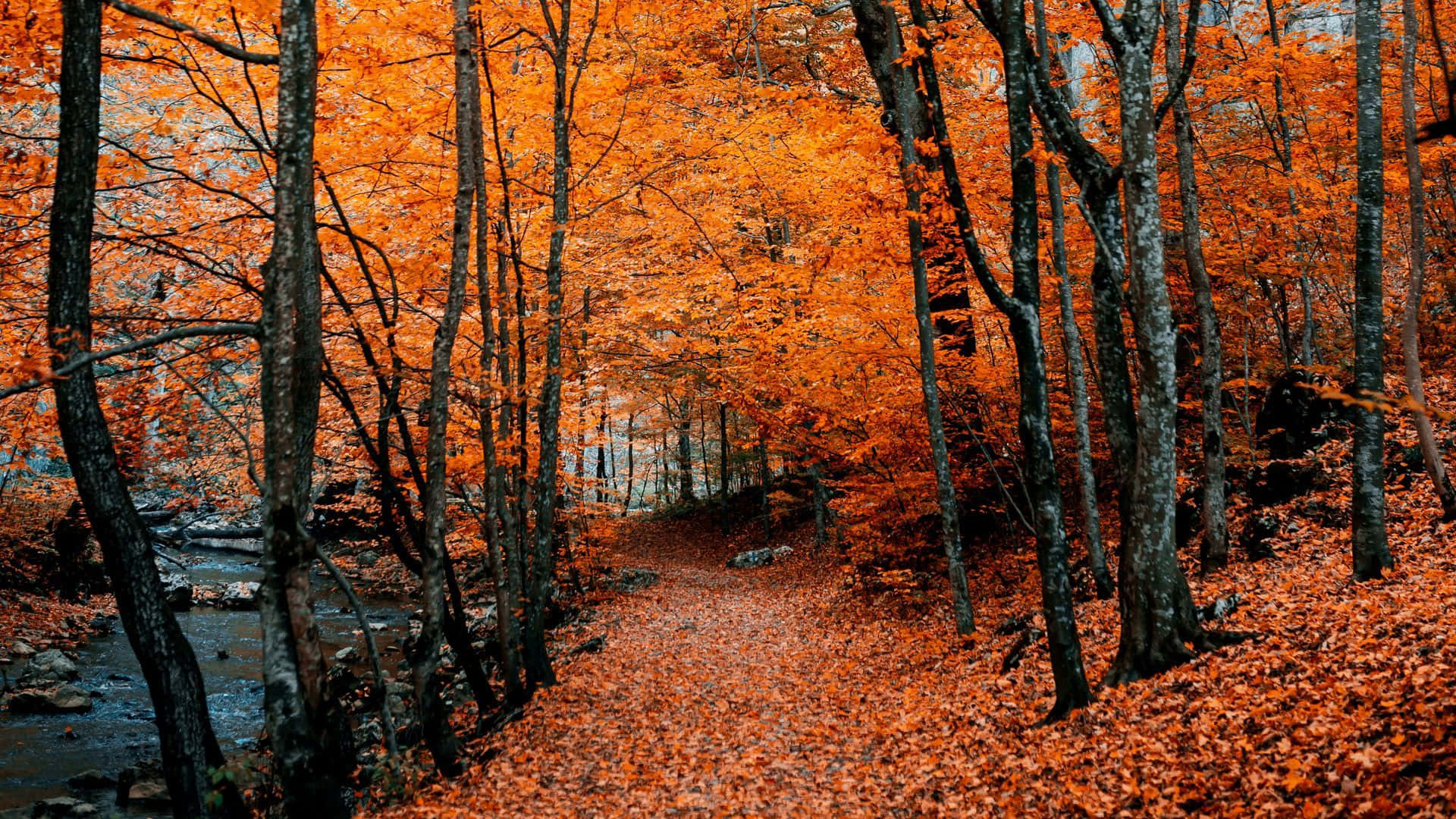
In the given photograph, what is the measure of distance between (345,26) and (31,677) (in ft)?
40.2

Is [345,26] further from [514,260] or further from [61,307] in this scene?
[61,307]

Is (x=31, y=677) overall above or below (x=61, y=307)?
below

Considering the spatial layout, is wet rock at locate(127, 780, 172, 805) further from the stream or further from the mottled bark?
the mottled bark

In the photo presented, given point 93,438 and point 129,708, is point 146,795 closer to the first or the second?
point 129,708

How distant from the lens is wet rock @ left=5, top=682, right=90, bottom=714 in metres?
11.8

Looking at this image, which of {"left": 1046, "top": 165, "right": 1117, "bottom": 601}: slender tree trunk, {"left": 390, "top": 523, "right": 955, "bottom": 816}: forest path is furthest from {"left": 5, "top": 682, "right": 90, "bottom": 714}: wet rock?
{"left": 1046, "top": 165, "right": 1117, "bottom": 601}: slender tree trunk

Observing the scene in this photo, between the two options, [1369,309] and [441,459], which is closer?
[1369,309]

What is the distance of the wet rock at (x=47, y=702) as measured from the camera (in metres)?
11.8

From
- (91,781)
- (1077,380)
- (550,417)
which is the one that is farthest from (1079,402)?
(91,781)

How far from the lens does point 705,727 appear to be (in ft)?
27.1

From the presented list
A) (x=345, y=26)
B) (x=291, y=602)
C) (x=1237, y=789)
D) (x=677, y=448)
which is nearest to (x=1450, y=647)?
(x=1237, y=789)

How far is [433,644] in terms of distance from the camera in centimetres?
745

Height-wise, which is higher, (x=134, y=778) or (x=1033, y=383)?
(x=1033, y=383)

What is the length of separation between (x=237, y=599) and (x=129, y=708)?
7.78 metres
